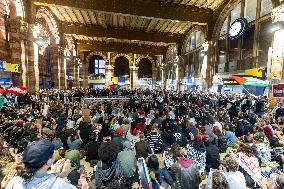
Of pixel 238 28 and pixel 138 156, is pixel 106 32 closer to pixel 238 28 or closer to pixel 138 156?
pixel 238 28

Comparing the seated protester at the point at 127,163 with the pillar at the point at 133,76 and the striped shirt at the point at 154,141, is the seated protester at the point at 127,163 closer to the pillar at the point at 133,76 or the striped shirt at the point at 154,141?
Answer: the striped shirt at the point at 154,141

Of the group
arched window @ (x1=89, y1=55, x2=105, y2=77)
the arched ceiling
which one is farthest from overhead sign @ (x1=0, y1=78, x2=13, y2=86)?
arched window @ (x1=89, y1=55, x2=105, y2=77)

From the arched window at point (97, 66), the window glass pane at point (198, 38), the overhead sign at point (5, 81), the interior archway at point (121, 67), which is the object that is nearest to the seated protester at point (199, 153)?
the overhead sign at point (5, 81)

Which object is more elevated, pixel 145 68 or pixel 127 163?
pixel 145 68

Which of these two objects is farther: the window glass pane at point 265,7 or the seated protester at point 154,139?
the window glass pane at point 265,7

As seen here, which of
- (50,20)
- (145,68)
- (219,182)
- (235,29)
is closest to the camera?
(219,182)

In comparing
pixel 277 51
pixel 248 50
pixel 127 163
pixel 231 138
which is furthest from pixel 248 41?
pixel 127 163

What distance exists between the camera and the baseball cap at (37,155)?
7.13ft

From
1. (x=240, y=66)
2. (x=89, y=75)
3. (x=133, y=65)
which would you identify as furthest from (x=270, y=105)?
(x=89, y=75)

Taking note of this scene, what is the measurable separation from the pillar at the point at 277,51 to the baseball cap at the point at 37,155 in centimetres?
1465

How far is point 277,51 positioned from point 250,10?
624 centimetres

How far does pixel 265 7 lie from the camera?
1672cm

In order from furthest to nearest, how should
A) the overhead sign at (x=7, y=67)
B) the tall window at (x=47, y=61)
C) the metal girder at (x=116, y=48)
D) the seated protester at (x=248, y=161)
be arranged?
the metal girder at (x=116, y=48) < the tall window at (x=47, y=61) < the overhead sign at (x=7, y=67) < the seated protester at (x=248, y=161)

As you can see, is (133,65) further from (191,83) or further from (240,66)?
(240,66)
